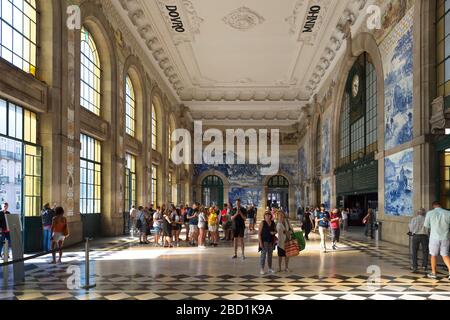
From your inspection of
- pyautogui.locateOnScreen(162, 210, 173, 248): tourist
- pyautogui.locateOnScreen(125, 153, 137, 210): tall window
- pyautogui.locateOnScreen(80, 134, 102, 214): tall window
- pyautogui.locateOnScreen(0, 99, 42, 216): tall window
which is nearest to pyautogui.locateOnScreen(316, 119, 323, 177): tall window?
pyautogui.locateOnScreen(125, 153, 137, 210): tall window

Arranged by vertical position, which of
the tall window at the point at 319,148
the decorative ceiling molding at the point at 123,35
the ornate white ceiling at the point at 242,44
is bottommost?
A: the tall window at the point at 319,148

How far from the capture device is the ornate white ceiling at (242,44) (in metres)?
20.2

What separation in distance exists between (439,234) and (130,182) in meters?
16.0

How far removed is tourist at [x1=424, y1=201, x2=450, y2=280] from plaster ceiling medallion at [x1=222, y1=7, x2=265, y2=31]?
13805 mm

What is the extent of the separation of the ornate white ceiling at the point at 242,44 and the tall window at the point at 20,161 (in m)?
7.97

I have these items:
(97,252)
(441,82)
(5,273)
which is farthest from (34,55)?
(441,82)

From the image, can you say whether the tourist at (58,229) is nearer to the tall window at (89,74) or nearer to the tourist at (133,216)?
the tall window at (89,74)

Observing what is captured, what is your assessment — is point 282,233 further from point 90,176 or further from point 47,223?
point 90,176

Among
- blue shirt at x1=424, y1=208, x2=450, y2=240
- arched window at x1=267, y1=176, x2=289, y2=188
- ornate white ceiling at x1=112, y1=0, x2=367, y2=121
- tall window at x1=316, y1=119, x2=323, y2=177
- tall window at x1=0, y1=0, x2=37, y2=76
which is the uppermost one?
ornate white ceiling at x1=112, y1=0, x2=367, y2=121

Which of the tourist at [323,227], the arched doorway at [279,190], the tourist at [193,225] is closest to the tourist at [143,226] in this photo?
the tourist at [193,225]

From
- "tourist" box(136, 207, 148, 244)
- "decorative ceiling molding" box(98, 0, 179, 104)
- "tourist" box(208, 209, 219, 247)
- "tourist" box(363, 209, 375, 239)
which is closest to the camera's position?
"tourist" box(208, 209, 219, 247)

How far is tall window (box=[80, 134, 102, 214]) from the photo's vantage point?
17.1 meters

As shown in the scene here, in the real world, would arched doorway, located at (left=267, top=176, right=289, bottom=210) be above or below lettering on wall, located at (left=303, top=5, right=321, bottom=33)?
below

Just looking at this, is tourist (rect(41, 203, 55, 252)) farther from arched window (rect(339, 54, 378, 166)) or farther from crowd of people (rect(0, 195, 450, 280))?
arched window (rect(339, 54, 378, 166))
